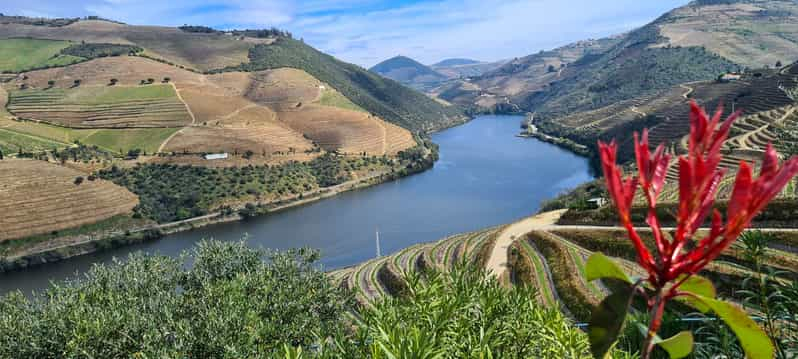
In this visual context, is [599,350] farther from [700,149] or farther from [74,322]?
[74,322]

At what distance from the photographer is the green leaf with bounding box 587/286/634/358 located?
5.86ft

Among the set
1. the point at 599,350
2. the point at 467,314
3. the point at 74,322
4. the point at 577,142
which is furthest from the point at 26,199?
the point at 577,142

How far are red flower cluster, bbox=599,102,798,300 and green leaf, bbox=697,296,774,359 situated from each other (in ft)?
0.49

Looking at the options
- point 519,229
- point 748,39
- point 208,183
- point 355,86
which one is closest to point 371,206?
point 208,183

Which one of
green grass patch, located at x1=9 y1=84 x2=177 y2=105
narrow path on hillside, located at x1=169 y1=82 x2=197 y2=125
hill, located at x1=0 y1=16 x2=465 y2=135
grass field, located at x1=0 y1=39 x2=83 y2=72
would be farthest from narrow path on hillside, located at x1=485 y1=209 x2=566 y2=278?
grass field, located at x1=0 y1=39 x2=83 y2=72

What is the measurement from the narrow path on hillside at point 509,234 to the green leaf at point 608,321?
3125 cm

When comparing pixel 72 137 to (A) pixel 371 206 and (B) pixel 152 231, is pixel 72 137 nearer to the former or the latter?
(B) pixel 152 231

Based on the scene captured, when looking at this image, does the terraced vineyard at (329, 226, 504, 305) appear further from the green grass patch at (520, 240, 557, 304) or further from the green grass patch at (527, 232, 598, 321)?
the green grass patch at (527, 232, 598, 321)

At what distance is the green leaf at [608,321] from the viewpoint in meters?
1.79

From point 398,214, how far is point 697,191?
225ft

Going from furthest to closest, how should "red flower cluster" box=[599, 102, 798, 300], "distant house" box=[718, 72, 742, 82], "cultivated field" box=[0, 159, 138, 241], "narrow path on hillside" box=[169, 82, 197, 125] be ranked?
"narrow path on hillside" box=[169, 82, 197, 125]
"distant house" box=[718, 72, 742, 82]
"cultivated field" box=[0, 159, 138, 241]
"red flower cluster" box=[599, 102, 798, 300]

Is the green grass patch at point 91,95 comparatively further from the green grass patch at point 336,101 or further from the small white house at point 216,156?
the green grass patch at point 336,101

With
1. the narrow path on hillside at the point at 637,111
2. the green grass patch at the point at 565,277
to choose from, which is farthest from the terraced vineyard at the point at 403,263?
the narrow path on hillside at the point at 637,111

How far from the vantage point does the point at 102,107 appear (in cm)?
9794
